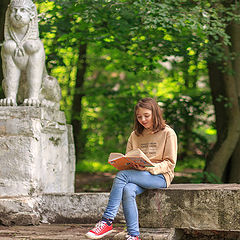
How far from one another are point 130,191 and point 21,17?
9.67 ft

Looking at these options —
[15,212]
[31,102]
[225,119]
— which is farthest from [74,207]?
[225,119]

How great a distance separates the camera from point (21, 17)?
5.57m

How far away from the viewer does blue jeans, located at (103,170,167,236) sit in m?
3.84

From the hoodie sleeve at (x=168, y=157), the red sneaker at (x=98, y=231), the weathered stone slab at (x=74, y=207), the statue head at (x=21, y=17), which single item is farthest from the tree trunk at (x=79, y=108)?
the red sneaker at (x=98, y=231)

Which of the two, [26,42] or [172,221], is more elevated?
[26,42]

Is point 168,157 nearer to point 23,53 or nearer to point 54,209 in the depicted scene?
point 54,209

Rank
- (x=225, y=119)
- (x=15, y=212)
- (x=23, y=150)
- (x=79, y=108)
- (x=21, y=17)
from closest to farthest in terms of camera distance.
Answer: (x=15, y=212) → (x=23, y=150) → (x=21, y=17) → (x=225, y=119) → (x=79, y=108)

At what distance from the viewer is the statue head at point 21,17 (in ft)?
18.4

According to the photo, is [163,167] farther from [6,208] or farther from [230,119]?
[230,119]

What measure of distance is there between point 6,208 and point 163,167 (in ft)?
7.12

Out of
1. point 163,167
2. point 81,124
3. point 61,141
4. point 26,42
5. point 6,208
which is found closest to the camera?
point 163,167

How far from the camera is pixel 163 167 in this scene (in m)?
4.05

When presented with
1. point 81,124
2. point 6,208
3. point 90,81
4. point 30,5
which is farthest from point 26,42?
point 90,81

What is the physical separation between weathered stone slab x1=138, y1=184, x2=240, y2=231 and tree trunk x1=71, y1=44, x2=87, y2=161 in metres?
7.66
